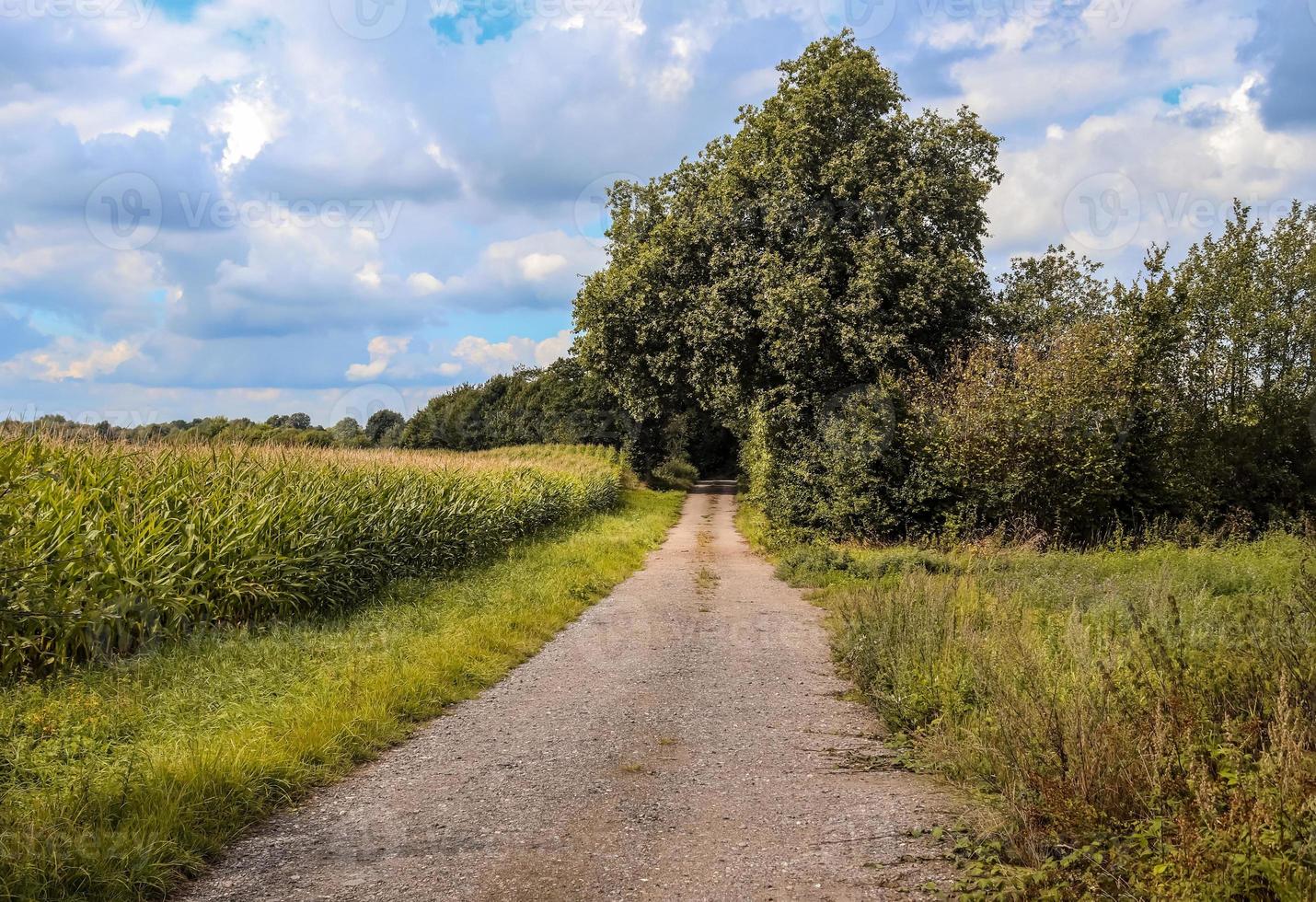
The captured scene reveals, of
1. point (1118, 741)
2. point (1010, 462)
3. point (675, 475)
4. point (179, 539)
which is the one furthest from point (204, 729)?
point (675, 475)

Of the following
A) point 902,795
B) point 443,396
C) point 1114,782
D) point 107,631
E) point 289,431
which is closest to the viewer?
point 1114,782

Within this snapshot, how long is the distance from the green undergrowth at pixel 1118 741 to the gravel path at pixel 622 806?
40 cm

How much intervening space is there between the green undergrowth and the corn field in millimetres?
7002

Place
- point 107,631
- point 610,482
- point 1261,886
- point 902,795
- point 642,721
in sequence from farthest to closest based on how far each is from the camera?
point 610,482 → point 107,631 → point 642,721 → point 902,795 → point 1261,886

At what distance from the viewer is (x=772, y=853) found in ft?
14.7

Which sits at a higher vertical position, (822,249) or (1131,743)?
(822,249)

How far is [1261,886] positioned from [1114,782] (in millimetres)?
867

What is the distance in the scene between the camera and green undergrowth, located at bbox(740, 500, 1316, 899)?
3.63 metres

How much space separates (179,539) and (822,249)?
17.8m

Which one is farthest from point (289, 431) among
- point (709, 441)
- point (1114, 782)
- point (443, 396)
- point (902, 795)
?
point (443, 396)

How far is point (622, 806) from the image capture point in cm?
518

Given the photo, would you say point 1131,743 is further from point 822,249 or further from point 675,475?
point 675,475

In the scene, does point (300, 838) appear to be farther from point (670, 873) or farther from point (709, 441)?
point (709, 441)

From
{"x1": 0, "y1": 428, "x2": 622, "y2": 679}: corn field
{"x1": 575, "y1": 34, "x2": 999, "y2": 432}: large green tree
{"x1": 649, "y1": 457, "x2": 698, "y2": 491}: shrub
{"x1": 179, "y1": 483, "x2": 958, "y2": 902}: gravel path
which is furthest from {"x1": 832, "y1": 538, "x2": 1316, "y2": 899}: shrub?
{"x1": 649, "y1": 457, "x2": 698, "y2": 491}: shrub
